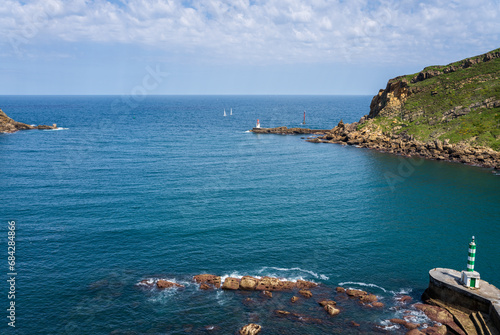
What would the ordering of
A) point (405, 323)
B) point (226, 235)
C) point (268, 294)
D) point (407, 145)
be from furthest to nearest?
point (407, 145)
point (226, 235)
point (268, 294)
point (405, 323)

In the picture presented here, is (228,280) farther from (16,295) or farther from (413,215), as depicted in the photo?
(413,215)

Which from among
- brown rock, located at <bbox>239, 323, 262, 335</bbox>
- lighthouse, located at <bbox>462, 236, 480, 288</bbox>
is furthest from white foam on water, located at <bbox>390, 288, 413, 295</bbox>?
brown rock, located at <bbox>239, 323, 262, 335</bbox>

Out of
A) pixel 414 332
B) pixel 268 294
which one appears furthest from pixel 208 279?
pixel 414 332

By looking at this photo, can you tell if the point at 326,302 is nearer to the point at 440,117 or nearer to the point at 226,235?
the point at 226,235

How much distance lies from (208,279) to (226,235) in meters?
11.9

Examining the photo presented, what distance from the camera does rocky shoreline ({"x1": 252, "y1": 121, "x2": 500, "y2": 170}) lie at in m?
97.9

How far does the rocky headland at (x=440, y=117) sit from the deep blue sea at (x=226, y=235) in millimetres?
9660

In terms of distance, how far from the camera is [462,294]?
125ft

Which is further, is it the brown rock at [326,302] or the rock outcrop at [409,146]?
the rock outcrop at [409,146]

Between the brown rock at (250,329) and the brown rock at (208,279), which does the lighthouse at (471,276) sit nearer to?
the brown rock at (250,329)

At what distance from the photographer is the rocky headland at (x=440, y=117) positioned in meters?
103

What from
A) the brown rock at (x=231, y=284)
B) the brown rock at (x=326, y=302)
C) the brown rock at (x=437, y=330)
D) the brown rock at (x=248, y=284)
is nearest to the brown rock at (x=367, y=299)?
the brown rock at (x=326, y=302)

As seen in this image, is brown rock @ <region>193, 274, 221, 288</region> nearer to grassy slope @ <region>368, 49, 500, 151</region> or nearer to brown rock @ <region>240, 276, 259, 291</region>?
brown rock @ <region>240, 276, 259, 291</region>

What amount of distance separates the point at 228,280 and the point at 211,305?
424cm
